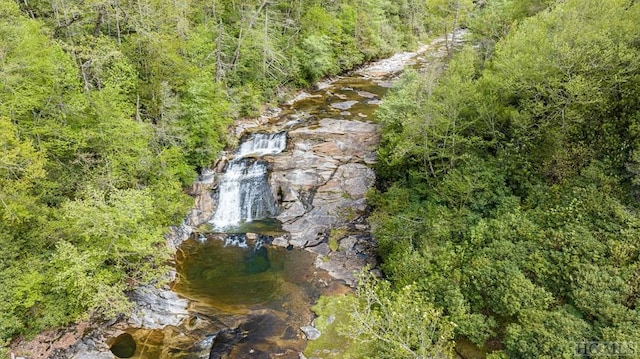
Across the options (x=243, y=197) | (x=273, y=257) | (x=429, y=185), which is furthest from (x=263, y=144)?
(x=429, y=185)

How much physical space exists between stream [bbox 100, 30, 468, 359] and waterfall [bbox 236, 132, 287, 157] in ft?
0.21

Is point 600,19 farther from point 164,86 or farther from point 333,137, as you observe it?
point 164,86

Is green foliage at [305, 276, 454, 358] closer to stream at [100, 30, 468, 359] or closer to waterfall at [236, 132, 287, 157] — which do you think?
stream at [100, 30, 468, 359]

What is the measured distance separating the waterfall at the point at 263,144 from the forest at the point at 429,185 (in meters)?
4.44

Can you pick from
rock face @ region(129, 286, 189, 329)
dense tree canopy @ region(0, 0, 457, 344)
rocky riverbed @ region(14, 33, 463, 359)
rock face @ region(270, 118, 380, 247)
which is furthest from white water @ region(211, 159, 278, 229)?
rock face @ region(129, 286, 189, 329)

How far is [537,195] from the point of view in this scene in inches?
475

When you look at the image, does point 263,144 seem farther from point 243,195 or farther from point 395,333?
point 395,333

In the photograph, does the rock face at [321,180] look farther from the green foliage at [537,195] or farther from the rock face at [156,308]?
the rock face at [156,308]

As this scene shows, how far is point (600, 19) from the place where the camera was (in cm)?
1135

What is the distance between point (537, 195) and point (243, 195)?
14251mm

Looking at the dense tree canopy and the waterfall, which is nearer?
the dense tree canopy

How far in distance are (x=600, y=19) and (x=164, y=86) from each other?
17947mm

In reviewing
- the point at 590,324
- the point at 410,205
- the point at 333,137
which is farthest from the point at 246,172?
the point at 590,324

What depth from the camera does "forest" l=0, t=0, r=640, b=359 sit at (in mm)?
9883
